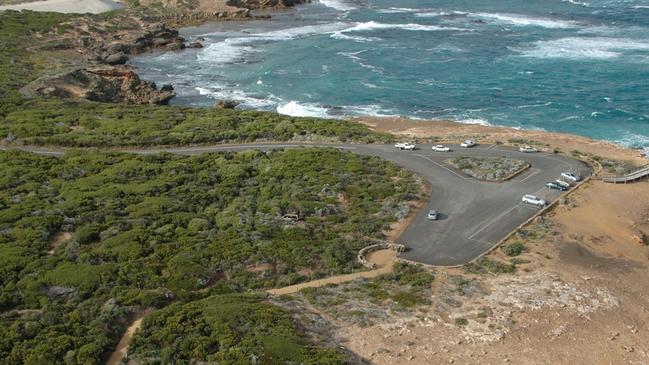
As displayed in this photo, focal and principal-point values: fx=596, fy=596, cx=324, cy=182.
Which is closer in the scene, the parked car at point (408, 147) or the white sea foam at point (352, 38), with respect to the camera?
the parked car at point (408, 147)

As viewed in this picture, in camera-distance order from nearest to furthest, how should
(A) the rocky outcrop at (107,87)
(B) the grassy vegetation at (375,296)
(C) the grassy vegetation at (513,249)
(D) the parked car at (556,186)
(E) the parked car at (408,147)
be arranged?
1. (B) the grassy vegetation at (375,296)
2. (C) the grassy vegetation at (513,249)
3. (D) the parked car at (556,186)
4. (E) the parked car at (408,147)
5. (A) the rocky outcrop at (107,87)

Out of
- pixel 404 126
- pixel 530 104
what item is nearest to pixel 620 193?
pixel 404 126

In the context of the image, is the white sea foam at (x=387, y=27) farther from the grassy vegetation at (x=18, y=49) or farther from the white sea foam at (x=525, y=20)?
the grassy vegetation at (x=18, y=49)

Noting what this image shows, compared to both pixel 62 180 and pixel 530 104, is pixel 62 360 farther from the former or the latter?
pixel 530 104

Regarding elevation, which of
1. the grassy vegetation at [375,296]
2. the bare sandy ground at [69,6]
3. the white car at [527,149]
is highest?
the bare sandy ground at [69,6]

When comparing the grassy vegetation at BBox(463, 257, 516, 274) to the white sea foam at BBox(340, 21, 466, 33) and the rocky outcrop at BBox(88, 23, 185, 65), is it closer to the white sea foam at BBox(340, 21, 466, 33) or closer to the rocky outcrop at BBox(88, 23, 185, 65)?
the rocky outcrop at BBox(88, 23, 185, 65)

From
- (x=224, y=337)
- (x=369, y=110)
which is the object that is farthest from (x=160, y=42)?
(x=224, y=337)

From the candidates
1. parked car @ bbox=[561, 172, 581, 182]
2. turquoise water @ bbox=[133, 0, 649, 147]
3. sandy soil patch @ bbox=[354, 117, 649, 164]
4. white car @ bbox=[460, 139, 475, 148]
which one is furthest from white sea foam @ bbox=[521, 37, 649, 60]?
parked car @ bbox=[561, 172, 581, 182]

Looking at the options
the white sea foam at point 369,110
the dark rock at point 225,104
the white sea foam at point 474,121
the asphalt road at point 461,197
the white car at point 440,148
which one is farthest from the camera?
the dark rock at point 225,104

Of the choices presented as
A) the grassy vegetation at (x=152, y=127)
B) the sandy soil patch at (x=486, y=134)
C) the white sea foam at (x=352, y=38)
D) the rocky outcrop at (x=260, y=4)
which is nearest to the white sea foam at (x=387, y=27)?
the white sea foam at (x=352, y=38)
